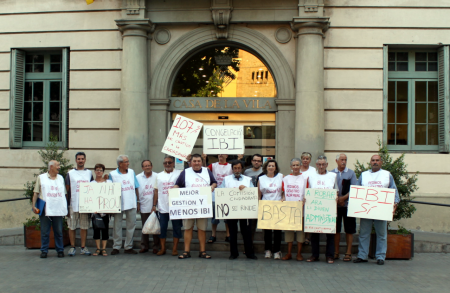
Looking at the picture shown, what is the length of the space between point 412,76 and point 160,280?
30.0ft

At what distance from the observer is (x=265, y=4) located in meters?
12.2

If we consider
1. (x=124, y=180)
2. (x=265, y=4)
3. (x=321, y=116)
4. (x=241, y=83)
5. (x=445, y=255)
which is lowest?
(x=445, y=255)

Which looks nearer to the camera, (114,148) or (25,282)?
(25,282)

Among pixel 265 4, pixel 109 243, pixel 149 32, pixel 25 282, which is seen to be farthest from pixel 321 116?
pixel 25 282

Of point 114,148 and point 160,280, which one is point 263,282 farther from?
point 114,148

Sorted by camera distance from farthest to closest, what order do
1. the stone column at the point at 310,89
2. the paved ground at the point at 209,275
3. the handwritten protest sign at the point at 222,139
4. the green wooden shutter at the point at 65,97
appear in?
the green wooden shutter at the point at 65,97 → the stone column at the point at 310,89 → the handwritten protest sign at the point at 222,139 → the paved ground at the point at 209,275

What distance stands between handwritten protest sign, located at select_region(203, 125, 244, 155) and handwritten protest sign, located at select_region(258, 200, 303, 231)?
1811 millimetres

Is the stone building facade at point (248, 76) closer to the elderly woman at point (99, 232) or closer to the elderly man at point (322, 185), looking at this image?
the elderly woman at point (99, 232)

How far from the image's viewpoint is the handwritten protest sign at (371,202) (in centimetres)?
823

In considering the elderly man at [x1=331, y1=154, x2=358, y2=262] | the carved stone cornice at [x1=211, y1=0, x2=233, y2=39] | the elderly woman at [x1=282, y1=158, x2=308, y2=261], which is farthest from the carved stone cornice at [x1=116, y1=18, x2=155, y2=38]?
the elderly man at [x1=331, y1=154, x2=358, y2=262]

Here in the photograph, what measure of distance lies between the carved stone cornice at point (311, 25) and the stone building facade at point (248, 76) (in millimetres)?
36

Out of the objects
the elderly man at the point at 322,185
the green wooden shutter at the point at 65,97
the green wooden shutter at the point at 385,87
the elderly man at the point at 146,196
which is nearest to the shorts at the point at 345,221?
the elderly man at the point at 322,185

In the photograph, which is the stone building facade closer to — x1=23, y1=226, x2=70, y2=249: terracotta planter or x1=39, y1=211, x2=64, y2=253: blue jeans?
x1=23, y1=226, x2=70, y2=249: terracotta planter

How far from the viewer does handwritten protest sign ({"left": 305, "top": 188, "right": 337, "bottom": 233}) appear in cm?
826
